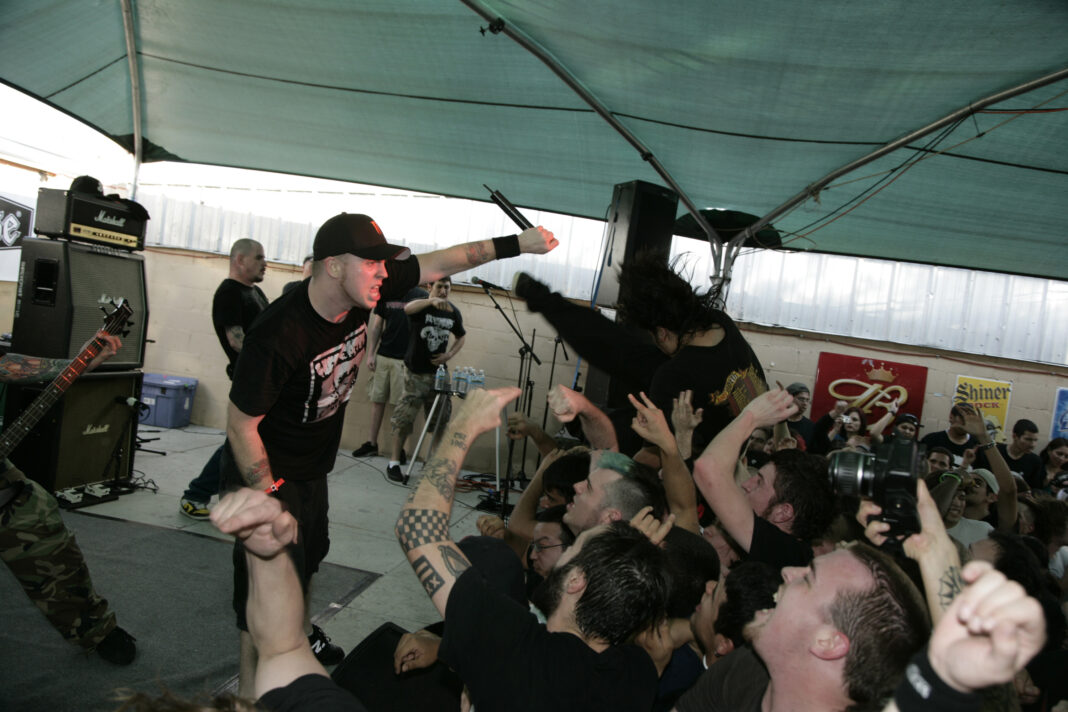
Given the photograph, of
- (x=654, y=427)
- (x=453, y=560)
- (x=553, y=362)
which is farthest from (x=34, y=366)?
(x=553, y=362)

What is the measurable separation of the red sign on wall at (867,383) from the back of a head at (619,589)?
6185 mm

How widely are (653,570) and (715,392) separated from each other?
1226 mm

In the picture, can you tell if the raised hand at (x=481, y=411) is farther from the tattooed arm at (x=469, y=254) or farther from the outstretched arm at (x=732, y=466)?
the tattooed arm at (x=469, y=254)

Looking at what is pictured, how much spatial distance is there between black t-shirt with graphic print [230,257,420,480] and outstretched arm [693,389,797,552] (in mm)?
1253

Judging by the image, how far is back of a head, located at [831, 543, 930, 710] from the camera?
1.26 m

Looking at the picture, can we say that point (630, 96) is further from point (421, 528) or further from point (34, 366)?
point (34, 366)

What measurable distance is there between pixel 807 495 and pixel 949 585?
133 cm

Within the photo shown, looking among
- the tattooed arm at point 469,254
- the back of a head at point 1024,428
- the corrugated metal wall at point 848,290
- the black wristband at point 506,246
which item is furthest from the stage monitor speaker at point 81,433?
the back of a head at point 1024,428

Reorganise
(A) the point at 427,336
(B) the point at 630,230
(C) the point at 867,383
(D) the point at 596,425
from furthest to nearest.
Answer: (C) the point at 867,383 → (A) the point at 427,336 → (B) the point at 630,230 → (D) the point at 596,425

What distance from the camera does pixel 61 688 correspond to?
2.41 m

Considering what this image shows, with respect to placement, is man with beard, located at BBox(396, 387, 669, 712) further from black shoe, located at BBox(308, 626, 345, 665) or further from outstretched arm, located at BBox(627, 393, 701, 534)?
black shoe, located at BBox(308, 626, 345, 665)

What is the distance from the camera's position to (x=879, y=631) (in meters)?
1.28

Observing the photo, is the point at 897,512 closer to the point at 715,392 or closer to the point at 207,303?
the point at 715,392

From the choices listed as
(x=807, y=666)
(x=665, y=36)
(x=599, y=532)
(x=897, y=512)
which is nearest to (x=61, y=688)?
(x=599, y=532)
